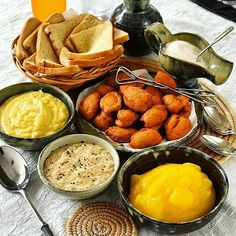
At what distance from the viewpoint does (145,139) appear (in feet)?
3.16

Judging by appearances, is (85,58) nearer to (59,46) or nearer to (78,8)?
(59,46)

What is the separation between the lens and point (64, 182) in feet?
2.87

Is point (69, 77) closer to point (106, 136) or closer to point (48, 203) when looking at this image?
point (106, 136)

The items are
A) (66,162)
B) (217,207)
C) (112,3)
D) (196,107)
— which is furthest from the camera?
(112,3)

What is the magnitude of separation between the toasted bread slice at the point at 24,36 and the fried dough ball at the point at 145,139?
0.35 m

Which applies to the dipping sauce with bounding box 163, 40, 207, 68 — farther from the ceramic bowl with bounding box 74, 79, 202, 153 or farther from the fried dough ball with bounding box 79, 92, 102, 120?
the fried dough ball with bounding box 79, 92, 102, 120

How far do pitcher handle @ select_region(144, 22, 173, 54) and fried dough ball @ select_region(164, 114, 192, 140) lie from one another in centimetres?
25

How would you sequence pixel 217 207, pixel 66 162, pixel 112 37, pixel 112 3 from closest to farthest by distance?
pixel 217 207 → pixel 66 162 → pixel 112 37 → pixel 112 3

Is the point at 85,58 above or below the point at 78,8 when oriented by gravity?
above

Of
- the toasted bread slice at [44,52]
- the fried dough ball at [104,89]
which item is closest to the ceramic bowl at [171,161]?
the fried dough ball at [104,89]

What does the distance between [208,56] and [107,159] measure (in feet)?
1.25

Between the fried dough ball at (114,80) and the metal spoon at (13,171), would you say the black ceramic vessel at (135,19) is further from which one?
the metal spoon at (13,171)

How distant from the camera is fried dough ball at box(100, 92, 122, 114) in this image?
3.35 ft

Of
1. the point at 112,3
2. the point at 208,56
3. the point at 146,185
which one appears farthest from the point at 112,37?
the point at 146,185
